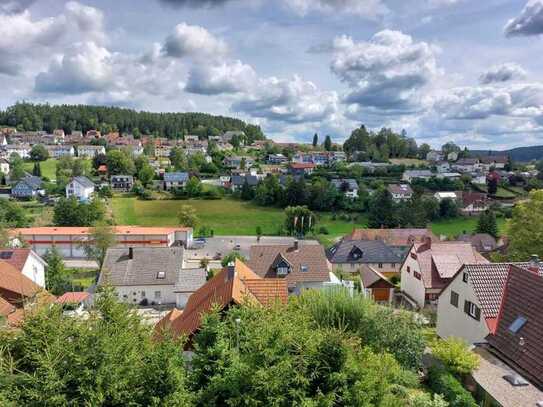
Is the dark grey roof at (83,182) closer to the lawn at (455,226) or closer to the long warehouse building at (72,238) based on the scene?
the long warehouse building at (72,238)

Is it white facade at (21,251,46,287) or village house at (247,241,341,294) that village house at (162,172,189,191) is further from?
village house at (247,241,341,294)

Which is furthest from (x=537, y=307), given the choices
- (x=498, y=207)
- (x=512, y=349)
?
(x=498, y=207)

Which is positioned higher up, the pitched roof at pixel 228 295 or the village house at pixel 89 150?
the village house at pixel 89 150

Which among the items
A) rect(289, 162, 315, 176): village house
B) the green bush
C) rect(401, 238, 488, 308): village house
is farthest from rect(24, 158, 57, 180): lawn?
the green bush

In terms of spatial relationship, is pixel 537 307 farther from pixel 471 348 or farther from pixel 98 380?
pixel 98 380

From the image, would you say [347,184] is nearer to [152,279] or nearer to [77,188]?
[77,188]

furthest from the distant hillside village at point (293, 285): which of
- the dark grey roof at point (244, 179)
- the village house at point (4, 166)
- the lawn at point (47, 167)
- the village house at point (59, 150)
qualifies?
the village house at point (59, 150)
